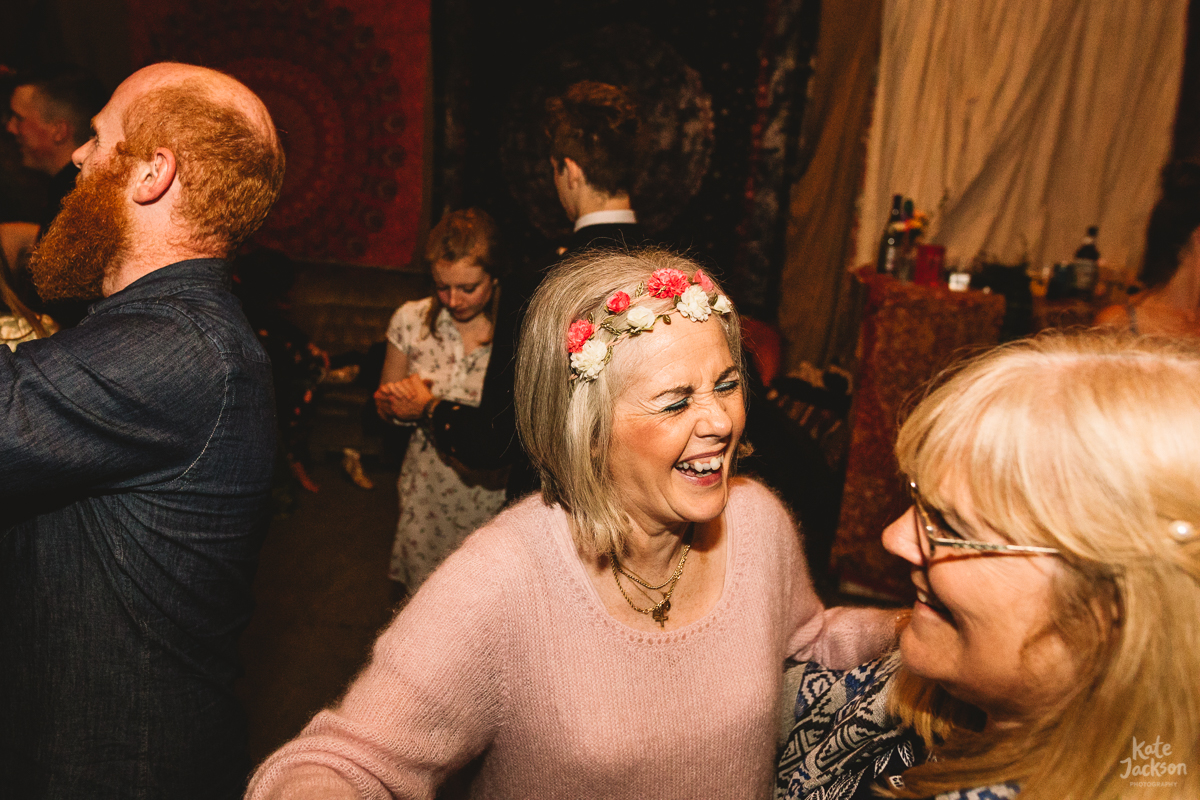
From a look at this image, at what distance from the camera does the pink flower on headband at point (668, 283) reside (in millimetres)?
1281

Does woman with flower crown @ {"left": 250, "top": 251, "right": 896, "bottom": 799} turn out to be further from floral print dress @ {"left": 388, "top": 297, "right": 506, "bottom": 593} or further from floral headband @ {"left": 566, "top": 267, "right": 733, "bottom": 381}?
floral print dress @ {"left": 388, "top": 297, "right": 506, "bottom": 593}

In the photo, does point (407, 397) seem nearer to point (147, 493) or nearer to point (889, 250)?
point (147, 493)

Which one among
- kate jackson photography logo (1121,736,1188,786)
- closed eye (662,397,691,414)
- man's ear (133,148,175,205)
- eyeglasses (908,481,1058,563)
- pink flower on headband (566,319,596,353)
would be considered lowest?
kate jackson photography logo (1121,736,1188,786)

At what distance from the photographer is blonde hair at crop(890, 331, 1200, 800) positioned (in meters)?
0.78

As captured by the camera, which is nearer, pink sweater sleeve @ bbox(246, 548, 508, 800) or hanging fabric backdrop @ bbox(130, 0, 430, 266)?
pink sweater sleeve @ bbox(246, 548, 508, 800)

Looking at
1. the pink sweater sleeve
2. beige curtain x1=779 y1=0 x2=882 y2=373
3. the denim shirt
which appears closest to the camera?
the pink sweater sleeve

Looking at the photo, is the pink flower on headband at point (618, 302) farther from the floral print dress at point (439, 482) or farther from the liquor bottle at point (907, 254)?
the liquor bottle at point (907, 254)

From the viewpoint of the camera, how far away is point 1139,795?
2.75 feet

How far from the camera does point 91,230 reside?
1291 millimetres

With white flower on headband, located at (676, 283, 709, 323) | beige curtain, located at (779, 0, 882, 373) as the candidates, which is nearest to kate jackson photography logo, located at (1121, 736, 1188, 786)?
white flower on headband, located at (676, 283, 709, 323)

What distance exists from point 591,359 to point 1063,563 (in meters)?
0.75

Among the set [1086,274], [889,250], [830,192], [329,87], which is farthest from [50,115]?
[1086,274]

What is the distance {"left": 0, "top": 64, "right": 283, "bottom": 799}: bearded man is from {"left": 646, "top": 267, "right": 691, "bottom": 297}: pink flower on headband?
771mm

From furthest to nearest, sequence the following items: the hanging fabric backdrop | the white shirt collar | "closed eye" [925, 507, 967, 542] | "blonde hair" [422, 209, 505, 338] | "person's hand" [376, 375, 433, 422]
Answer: the hanging fabric backdrop, "blonde hair" [422, 209, 505, 338], "person's hand" [376, 375, 433, 422], the white shirt collar, "closed eye" [925, 507, 967, 542]
